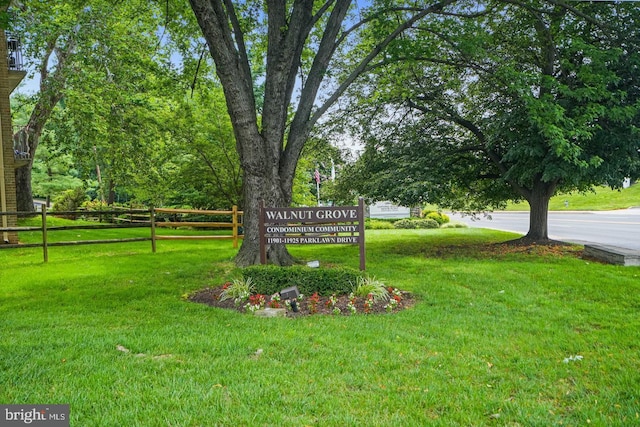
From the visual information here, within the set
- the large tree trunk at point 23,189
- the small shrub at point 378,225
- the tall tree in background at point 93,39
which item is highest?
the tall tree in background at point 93,39

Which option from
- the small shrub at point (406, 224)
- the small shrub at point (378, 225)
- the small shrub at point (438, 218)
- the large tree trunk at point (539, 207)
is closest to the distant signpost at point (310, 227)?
the large tree trunk at point (539, 207)

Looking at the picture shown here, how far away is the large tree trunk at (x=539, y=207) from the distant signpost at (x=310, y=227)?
7.74m

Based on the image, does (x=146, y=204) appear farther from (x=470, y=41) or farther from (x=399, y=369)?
(x=399, y=369)

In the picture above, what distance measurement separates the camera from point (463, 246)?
42.0 feet

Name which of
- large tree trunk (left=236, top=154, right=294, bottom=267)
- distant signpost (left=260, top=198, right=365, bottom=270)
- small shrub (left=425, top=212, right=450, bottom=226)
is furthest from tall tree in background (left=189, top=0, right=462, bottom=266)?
small shrub (left=425, top=212, right=450, bottom=226)

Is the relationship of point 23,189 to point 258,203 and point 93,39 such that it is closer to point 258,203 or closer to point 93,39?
point 93,39

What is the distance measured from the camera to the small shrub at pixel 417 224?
24.0m

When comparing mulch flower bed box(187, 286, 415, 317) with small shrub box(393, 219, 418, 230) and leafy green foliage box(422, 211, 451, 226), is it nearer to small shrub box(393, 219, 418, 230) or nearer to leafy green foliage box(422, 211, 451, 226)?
small shrub box(393, 219, 418, 230)

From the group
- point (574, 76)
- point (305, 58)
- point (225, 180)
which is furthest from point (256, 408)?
point (225, 180)

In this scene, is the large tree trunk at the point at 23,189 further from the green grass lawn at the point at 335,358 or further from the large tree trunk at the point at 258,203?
the large tree trunk at the point at 258,203

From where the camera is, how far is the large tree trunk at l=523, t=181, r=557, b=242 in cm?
1208

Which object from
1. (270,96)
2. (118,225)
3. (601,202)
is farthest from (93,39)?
(601,202)
